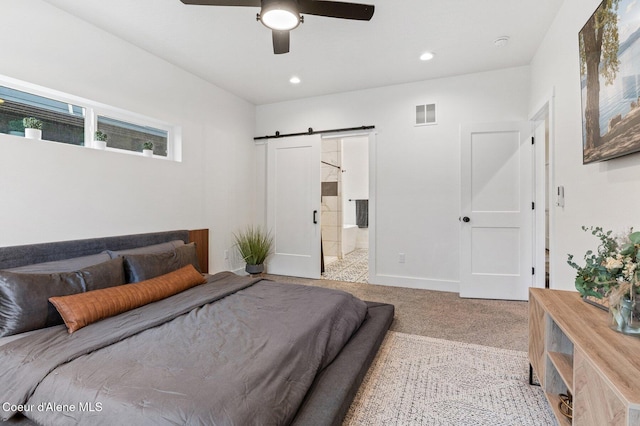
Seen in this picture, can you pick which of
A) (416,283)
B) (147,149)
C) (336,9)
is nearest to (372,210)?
(416,283)

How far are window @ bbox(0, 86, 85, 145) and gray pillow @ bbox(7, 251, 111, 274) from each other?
105 centimetres

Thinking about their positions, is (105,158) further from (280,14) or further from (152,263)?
(280,14)

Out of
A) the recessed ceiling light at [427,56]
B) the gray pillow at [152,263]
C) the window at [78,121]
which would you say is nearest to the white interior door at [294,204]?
the window at [78,121]

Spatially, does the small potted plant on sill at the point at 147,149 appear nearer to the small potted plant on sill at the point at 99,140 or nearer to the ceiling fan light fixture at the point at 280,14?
the small potted plant on sill at the point at 99,140

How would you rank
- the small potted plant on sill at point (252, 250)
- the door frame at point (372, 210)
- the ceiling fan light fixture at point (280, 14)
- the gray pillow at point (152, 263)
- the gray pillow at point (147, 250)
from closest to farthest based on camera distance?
the ceiling fan light fixture at point (280, 14)
the gray pillow at point (152, 263)
the gray pillow at point (147, 250)
the door frame at point (372, 210)
the small potted plant on sill at point (252, 250)

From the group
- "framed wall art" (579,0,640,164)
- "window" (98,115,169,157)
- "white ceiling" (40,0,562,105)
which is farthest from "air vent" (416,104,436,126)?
"window" (98,115,169,157)

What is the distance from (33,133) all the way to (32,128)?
0.04 m

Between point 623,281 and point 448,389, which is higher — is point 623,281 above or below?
above

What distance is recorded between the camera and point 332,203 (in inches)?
246

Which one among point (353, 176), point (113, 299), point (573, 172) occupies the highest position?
point (353, 176)

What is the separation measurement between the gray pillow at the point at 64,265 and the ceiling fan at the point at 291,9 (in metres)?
2.01

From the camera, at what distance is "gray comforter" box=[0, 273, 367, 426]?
1.12 meters

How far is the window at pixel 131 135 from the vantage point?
2.97m

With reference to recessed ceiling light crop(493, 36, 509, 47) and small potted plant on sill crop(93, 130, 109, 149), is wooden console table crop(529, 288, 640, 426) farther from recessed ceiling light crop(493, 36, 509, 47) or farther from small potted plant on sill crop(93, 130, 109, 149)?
small potted plant on sill crop(93, 130, 109, 149)
